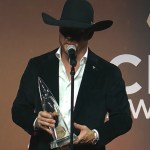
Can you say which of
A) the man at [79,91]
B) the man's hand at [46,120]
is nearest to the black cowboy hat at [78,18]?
the man at [79,91]

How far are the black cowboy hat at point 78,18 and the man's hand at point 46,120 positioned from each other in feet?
1.06

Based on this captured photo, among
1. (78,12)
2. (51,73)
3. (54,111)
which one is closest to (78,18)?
(78,12)

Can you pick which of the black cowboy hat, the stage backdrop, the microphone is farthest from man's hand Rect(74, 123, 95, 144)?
the stage backdrop

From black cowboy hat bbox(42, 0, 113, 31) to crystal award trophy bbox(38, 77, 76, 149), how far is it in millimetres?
227

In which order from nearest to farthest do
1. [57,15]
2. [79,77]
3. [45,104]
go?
[45,104], [79,77], [57,15]

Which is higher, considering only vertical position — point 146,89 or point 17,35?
point 17,35

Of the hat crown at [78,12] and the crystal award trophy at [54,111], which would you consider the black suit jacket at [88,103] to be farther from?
the hat crown at [78,12]

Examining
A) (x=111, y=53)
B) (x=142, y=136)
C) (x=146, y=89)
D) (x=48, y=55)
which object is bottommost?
(x=142, y=136)

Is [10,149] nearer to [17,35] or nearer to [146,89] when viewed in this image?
[17,35]

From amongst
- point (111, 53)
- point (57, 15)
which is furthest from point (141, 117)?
point (57, 15)

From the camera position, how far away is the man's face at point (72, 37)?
1.75 metres

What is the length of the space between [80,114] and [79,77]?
0.15m

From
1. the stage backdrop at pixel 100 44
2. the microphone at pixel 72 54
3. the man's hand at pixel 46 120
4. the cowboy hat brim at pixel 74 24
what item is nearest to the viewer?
the microphone at pixel 72 54

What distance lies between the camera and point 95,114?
1803 mm
